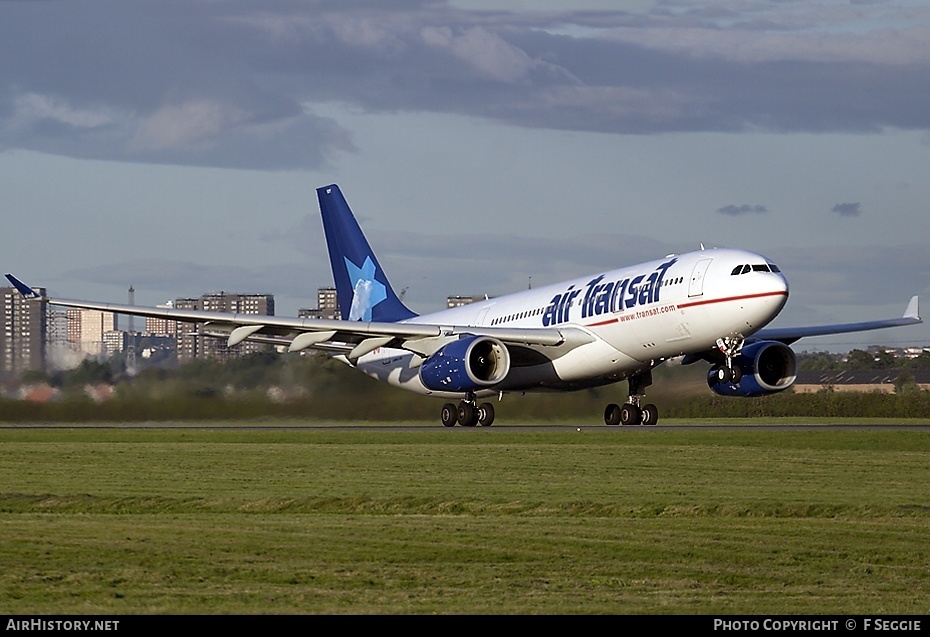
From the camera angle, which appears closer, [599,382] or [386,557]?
[386,557]

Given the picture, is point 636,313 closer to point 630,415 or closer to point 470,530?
point 630,415

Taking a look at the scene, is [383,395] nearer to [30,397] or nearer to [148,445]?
[30,397]

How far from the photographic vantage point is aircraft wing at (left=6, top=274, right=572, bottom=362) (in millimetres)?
42281

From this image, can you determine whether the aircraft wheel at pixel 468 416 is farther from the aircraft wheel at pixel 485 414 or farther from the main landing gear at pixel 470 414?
the aircraft wheel at pixel 485 414

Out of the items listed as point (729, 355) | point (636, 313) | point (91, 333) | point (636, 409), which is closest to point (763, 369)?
point (636, 409)

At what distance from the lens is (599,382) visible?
44.8 meters

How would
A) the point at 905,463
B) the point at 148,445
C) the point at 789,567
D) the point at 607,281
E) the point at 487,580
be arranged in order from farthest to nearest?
1. the point at 607,281
2. the point at 148,445
3. the point at 905,463
4. the point at 789,567
5. the point at 487,580

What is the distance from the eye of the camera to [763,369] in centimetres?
4412

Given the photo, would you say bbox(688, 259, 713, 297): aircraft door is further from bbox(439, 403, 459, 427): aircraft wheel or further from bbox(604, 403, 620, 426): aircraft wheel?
bbox(439, 403, 459, 427): aircraft wheel

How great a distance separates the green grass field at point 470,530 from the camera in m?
11.9

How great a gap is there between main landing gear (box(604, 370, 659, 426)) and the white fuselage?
1255mm

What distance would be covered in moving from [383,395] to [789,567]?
1452 inches

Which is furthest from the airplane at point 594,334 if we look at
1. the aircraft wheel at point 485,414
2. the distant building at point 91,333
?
the distant building at point 91,333
